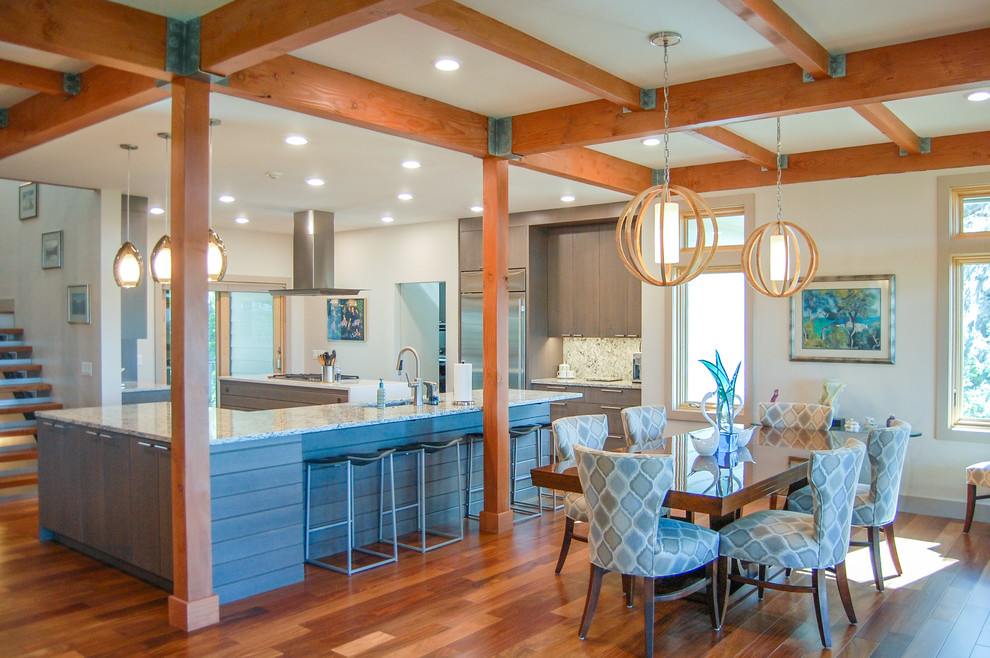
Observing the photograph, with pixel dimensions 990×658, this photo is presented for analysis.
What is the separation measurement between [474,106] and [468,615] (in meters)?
3.06

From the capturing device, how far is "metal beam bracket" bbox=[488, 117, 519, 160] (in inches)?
206

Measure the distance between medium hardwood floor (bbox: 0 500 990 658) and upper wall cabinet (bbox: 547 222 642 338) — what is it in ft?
12.5

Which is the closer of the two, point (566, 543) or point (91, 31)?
point (91, 31)

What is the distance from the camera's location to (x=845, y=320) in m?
6.33

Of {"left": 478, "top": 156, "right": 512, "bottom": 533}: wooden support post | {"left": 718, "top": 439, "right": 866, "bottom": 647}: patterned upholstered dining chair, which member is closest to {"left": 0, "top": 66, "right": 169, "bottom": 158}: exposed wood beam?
{"left": 478, "top": 156, "right": 512, "bottom": 533}: wooden support post

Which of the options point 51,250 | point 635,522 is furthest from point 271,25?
point 51,250

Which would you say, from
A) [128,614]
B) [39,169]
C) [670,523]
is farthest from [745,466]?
[39,169]

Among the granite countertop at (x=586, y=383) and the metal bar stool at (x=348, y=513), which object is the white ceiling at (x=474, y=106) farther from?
the metal bar stool at (x=348, y=513)

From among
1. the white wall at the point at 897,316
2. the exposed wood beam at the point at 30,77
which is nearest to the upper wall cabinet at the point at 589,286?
the white wall at the point at 897,316

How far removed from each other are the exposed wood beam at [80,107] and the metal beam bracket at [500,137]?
217 centimetres

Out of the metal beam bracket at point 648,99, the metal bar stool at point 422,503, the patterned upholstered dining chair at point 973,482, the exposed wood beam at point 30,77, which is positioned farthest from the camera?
the patterned upholstered dining chair at point 973,482

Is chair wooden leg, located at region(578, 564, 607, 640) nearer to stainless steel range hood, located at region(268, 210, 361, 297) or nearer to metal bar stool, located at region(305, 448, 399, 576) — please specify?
metal bar stool, located at region(305, 448, 399, 576)

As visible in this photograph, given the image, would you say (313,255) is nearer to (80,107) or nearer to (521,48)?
(80,107)

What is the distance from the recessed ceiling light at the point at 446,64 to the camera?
4.00 m
